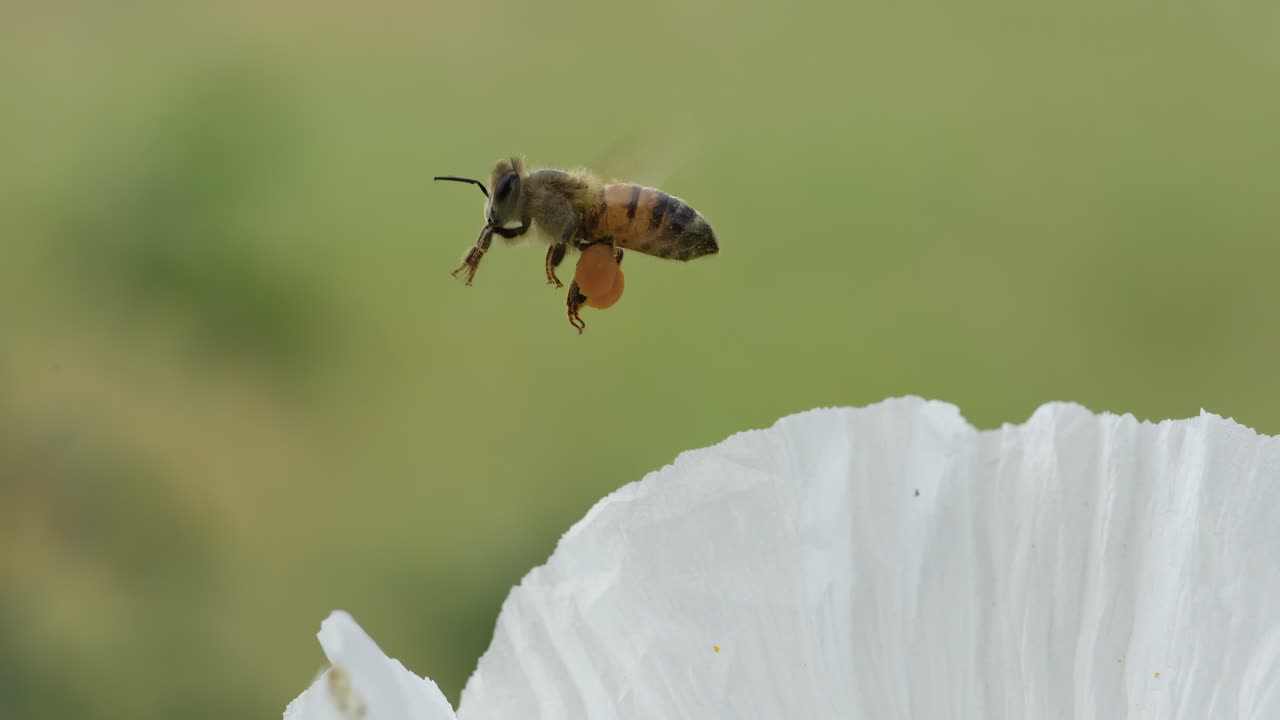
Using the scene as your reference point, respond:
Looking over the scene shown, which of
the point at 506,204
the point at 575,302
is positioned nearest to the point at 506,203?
the point at 506,204

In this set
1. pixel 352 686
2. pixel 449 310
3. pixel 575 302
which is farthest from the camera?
pixel 449 310

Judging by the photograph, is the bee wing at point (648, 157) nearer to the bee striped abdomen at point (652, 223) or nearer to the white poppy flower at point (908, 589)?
the bee striped abdomen at point (652, 223)

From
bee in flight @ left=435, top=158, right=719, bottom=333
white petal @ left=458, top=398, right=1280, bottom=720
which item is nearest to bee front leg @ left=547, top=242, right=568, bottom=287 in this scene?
bee in flight @ left=435, top=158, right=719, bottom=333

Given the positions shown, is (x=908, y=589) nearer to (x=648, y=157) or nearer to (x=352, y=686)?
(x=352, y=686)

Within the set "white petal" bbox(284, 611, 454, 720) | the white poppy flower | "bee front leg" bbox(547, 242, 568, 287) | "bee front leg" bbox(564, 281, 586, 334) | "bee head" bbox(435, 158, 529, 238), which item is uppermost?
"bee head" bbox(435, 158, 529, 238)

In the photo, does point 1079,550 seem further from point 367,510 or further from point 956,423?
point 367,510

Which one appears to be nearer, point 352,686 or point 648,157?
point 352,686

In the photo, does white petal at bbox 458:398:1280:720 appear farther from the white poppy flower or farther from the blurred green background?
the blurred green background
